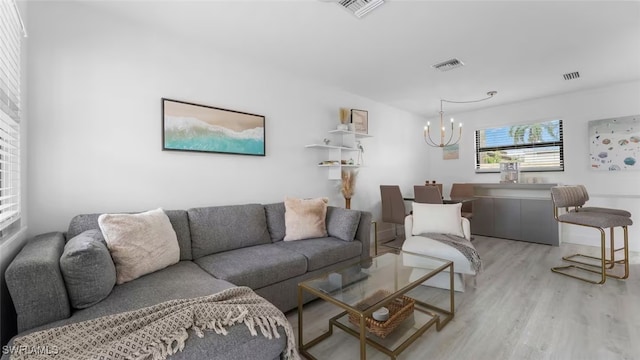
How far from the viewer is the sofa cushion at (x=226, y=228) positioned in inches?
86.3

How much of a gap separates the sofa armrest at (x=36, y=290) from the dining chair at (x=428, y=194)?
12.3ft

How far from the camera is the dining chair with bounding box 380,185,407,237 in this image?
3932mm

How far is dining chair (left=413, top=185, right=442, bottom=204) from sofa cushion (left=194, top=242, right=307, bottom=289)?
2.37 m

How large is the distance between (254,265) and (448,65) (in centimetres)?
296

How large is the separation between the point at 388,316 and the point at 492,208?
3.85 metres

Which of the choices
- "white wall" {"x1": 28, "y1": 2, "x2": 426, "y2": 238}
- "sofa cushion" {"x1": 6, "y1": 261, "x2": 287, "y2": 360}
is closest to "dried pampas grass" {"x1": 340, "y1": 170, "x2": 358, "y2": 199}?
"white wall" {"x1": 28, "y1": 2, "x2": 426, "y2": 238}

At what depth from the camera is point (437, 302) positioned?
7.34 feet

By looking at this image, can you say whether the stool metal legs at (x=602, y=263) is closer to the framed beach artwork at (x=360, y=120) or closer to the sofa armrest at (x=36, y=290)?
the framed beach artwork at (x=360, y=120)

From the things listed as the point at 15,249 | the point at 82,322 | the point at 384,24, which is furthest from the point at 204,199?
the point at 384,24

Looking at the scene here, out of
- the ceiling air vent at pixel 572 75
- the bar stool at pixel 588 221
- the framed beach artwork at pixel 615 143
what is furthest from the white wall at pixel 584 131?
the bar stool at pixel 588 221

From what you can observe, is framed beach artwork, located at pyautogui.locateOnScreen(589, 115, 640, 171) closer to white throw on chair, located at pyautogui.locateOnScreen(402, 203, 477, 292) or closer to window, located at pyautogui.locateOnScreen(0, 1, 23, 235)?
white throw on chair, located at pyautogui.locateOnScreen(402, 203, 477, 292)

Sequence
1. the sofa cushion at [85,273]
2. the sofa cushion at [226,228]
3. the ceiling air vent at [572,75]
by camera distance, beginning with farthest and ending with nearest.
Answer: the ceiling air vent at [572,75] → the sofa cushion at [226,228] → the sofa cushion at [85,273]

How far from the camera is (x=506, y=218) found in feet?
14.5

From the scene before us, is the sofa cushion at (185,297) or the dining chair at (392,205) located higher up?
the dining chair at (392,205)
